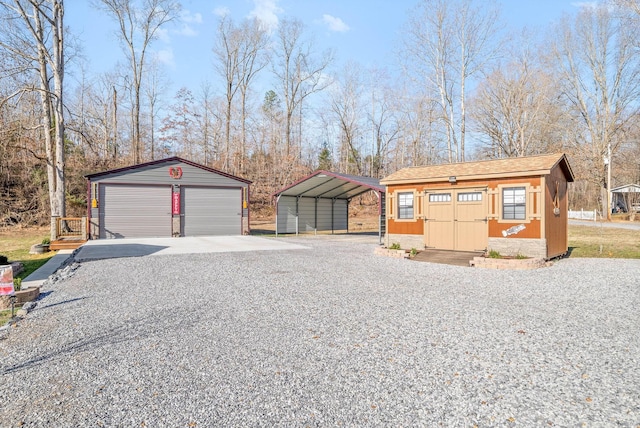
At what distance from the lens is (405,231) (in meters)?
12.3

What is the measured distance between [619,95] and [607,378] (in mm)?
34442

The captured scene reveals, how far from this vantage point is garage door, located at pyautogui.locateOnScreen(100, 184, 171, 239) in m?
16.8

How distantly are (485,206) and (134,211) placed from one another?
48.8 feet

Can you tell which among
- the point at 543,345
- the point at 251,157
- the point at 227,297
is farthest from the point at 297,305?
the point at 251,157

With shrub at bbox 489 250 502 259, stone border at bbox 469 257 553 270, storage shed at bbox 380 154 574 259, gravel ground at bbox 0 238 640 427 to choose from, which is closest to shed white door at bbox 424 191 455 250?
storage shed at bbox 380 154 574 259

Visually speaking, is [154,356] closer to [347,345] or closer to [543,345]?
[347,345]

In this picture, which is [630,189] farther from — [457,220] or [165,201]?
[165,201]

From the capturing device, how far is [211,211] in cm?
1878

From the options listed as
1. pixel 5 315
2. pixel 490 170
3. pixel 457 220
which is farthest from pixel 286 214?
pixel 5 315

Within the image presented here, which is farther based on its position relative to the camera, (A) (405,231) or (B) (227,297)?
(A) (405,231)

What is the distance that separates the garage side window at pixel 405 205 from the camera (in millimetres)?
12219

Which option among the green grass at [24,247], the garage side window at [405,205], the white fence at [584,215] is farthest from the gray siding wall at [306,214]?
the white fence at [584,215]

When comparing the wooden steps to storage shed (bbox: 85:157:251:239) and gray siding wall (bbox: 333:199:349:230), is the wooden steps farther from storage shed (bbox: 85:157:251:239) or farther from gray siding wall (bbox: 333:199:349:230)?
gray siding wall (bbox: 333:199:349:230)

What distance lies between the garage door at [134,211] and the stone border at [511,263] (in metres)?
14.2
